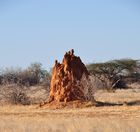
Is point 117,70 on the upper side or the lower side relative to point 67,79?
upper

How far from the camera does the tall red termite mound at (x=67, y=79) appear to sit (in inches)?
1448

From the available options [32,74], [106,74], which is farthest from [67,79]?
[32,74]

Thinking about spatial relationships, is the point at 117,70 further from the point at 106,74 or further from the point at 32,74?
the point at 32,74

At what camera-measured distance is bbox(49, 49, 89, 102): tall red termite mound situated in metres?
36.8

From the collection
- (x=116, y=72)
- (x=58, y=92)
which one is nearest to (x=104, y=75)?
(x=116, y=72)

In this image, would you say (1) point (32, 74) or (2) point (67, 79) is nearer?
(2) point (67, 79)

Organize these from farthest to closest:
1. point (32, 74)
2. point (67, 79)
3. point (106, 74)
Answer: point (32, 74) < point (106, 74) < point (67, 79)

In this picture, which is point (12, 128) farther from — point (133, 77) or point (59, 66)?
point (133, 77)

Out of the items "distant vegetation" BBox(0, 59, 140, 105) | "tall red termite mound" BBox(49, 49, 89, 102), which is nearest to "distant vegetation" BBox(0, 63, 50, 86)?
"distant vegetation" BBox(0, 59, 140, 105)

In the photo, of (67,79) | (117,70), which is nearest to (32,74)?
(117,70)

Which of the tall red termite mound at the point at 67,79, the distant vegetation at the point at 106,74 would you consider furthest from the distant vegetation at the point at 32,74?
the tall red termite mound at the point at 67,79

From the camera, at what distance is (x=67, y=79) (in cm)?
3759

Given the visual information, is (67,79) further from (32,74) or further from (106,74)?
(32,74)

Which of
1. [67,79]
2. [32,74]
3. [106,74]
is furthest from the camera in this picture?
[32,74]
